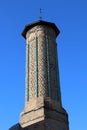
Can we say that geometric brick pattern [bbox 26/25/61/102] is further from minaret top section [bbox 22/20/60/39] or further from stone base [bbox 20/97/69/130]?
stone base [bbox 20/97/69/130]

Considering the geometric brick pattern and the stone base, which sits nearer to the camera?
the stone base

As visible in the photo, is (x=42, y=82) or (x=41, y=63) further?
(x=41, y=63)

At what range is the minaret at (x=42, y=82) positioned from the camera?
7801mm

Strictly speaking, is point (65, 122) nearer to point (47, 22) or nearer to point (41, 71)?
point (41, 71)

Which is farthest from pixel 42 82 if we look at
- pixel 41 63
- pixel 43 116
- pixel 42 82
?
pixel 43 116

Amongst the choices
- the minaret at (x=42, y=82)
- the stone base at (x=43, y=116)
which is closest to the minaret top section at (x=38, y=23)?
the minaret at (x=42, y=82)

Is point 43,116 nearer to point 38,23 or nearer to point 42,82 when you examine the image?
point 42,82

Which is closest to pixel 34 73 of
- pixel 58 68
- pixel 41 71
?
pixel 41 71

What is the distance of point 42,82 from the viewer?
8.48m

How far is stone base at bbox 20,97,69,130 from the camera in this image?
7.64m

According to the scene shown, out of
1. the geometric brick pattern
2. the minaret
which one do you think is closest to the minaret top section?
the minaret

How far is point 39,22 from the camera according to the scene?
968cm

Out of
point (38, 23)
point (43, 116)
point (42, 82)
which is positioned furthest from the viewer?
point (38, 23)

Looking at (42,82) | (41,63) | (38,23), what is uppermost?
(38,23)
